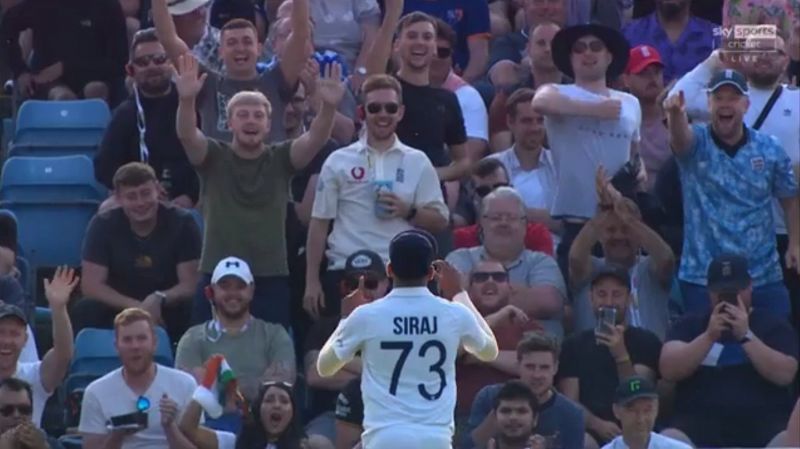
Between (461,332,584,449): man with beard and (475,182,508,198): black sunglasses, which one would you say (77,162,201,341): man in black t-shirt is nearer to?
(475,182,508,198): black sunglasses

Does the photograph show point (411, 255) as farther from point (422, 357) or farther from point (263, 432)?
point (263, 432)

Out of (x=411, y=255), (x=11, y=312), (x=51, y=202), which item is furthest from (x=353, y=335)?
(x=51, y=202)

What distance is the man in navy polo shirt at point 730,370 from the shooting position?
537 inches

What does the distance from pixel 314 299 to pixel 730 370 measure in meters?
2.35

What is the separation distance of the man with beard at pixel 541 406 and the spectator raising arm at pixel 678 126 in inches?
60.7

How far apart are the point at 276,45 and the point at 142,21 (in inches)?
76.4

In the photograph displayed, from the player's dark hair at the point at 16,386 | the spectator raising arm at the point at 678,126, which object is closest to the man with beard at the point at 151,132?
the player's dark hair at the point at 16,386

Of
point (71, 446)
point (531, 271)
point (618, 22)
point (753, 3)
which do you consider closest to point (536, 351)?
point (531, 271)

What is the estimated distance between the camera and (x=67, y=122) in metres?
16.5

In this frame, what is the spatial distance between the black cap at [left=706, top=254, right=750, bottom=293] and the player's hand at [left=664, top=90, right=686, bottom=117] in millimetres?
938

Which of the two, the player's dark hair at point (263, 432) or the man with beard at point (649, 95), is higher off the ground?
the man with beard at point (649, 95)

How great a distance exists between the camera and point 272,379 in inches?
538

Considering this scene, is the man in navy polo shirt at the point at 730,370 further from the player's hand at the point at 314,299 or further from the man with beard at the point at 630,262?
the player's hand at the point at 314,299

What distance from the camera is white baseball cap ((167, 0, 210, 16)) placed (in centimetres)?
1639
